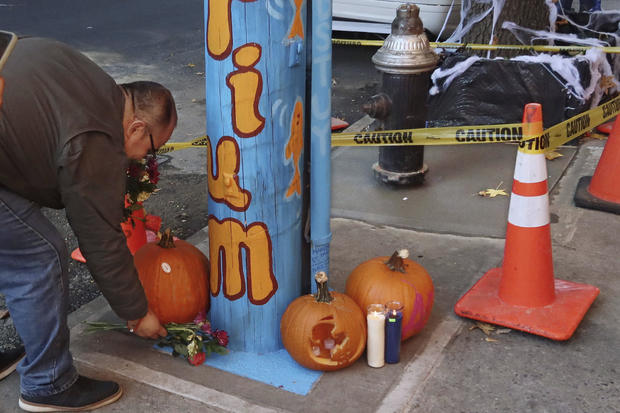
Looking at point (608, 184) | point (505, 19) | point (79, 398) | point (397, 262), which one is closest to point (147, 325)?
point (79, 398)

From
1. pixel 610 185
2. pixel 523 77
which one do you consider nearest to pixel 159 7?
pixel 523 77

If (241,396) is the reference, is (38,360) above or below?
above

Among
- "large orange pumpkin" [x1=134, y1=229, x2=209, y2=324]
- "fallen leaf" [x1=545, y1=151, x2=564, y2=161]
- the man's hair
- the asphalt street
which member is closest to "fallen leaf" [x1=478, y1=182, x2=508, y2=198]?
the asphalt street

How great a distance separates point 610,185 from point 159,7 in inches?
449

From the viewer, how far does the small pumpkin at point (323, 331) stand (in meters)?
3.07

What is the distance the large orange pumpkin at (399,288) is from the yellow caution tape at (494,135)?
82cm

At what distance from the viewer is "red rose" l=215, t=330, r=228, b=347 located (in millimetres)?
3215

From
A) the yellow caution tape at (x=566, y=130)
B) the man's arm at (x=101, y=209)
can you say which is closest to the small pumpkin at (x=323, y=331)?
the man's arm at (x=101, y=209)

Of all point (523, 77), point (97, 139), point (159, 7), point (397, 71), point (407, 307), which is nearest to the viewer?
point (97, 139)

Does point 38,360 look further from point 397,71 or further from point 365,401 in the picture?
point 397,71

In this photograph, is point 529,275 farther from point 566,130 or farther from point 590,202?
point 590,202

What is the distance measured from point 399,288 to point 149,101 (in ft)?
4.58

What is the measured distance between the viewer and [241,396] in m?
3.01

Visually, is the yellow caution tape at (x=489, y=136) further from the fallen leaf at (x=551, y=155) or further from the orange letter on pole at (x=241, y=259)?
the fallen leaf at (x=551, y=155)
